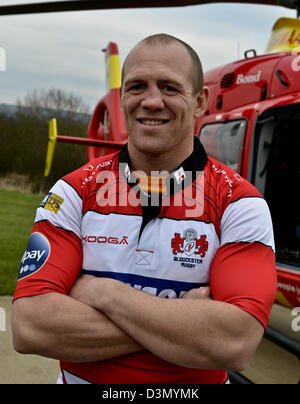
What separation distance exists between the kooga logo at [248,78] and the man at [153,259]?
3.07 metres

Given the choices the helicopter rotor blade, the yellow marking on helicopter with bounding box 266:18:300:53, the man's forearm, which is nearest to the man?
the man's forearm

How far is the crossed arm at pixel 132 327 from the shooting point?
117cm

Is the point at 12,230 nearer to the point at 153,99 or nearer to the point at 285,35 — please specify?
the point at 285,35

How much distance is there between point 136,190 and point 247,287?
0.45m

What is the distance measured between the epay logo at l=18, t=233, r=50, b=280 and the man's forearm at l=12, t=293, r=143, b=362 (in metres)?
0.10

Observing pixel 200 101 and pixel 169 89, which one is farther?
pixel 200 101

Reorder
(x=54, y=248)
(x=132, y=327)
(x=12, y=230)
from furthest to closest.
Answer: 1. (x=12, y=230)
2. (x=54, y=248)
3. (x=132, y=327)

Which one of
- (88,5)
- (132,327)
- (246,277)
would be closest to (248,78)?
(88,5)

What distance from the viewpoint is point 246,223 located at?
1.28 metres

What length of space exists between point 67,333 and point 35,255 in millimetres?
253

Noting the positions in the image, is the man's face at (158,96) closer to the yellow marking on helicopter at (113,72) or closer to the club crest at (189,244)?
the club crest at (189,244)

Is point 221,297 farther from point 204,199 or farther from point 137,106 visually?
point 137,106

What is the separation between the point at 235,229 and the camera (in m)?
1.27

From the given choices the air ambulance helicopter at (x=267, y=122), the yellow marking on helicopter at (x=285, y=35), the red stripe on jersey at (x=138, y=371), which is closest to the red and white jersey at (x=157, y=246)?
the red stripe on jersey at (x=138, y=371)
